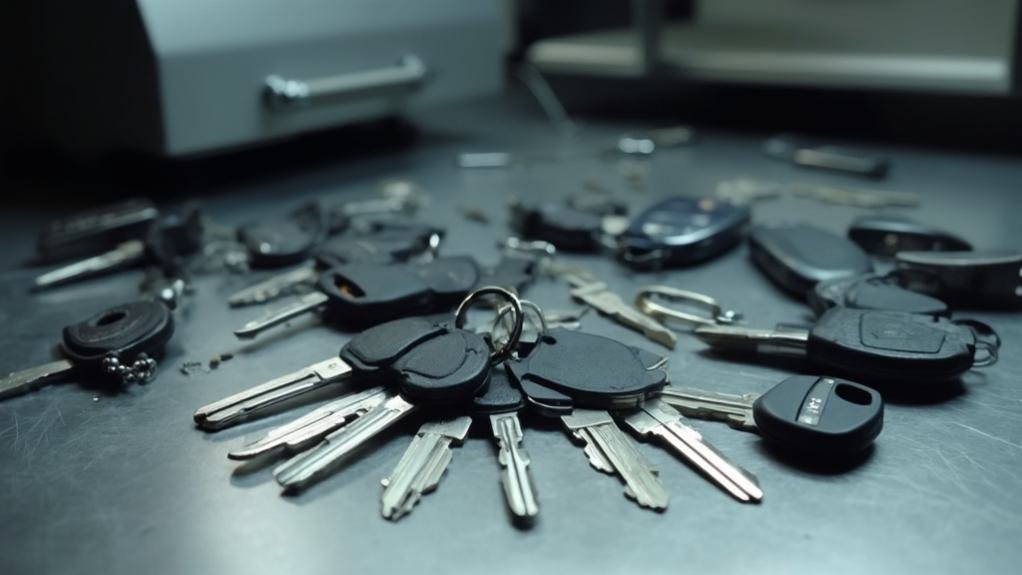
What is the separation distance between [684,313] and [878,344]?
8.6 inches

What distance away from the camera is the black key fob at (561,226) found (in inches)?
45.5

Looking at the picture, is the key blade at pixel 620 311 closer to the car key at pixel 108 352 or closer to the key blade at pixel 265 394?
the key blade at pixel 265 394

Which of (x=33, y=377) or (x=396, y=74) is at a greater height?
(x=396, y=74)

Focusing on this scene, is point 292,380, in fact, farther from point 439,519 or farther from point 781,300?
point 781,300

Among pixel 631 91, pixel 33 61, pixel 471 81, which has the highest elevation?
pixel 33 61

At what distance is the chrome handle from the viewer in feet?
4.43

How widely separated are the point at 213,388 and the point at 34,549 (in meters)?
0.24

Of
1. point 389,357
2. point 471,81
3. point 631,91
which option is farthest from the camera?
point 631,91

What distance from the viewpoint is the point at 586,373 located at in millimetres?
758

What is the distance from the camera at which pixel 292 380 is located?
78 cm

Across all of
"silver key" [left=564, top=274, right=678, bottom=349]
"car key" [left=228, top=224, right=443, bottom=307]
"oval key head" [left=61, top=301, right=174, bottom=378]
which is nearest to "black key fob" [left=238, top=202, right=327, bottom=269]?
"car key" [left=228, top=224, right=443, bottom=307]

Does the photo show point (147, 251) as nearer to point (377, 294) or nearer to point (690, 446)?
point (377, 294)

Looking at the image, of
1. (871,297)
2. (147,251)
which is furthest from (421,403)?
(147,251)

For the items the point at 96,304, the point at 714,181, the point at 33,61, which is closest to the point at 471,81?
the point at 714,181
